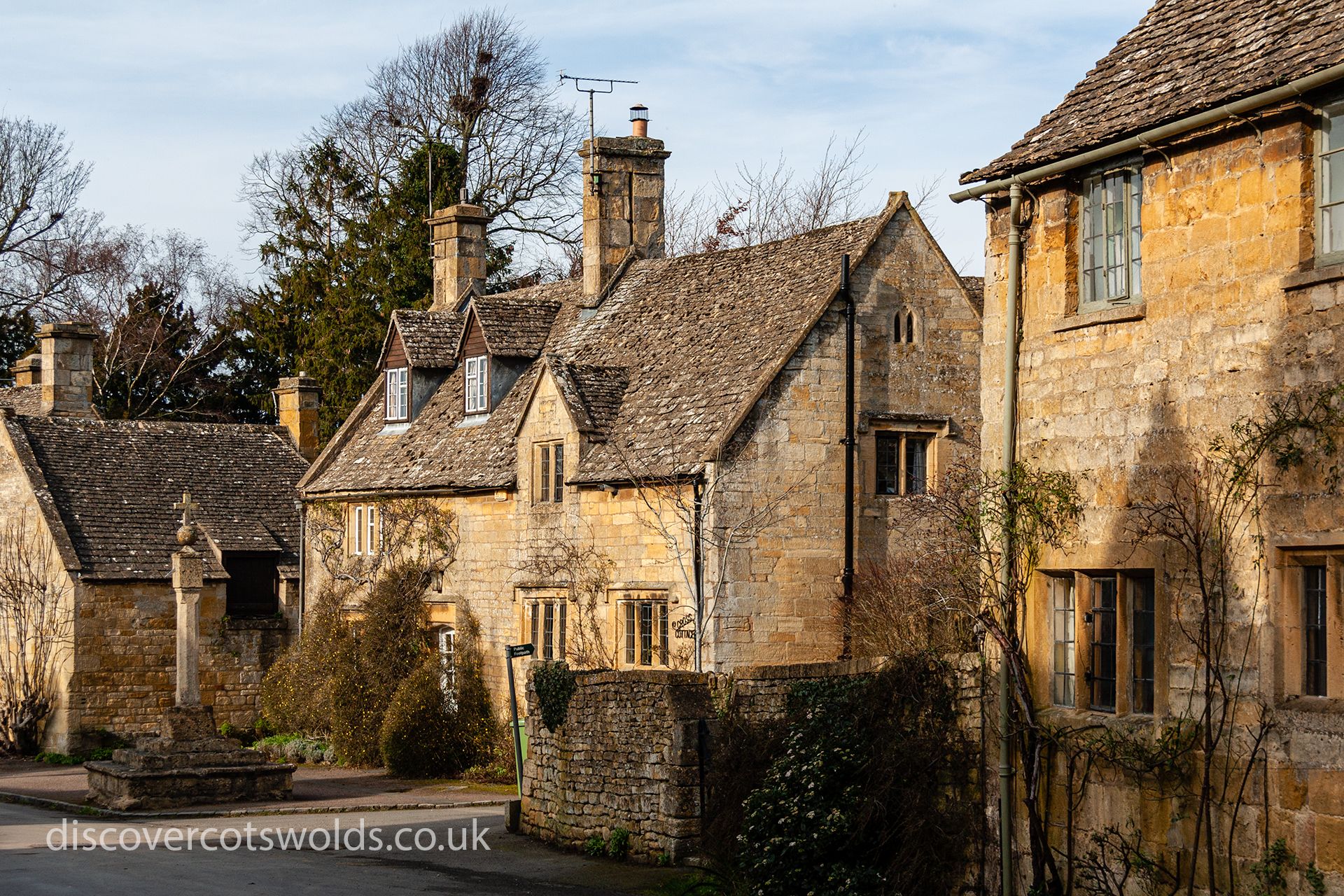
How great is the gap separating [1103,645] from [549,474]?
14.2 m

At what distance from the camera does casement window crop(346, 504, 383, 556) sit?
102ft

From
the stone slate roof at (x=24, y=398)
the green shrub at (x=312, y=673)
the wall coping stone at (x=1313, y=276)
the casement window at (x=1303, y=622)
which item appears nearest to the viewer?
the wall coping stone at (x=1313, y=276)

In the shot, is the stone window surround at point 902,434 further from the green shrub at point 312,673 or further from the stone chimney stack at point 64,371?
the stone chimney stack at point 64,371

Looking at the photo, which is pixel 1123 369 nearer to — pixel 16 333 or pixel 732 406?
pixel 732 406

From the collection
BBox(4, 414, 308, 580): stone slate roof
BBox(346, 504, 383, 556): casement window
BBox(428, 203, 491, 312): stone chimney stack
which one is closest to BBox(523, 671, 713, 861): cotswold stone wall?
BBox(346, 504, 383, 556): casement window

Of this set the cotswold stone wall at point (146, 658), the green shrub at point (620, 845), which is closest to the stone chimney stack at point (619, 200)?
the cotswold stone wall at point (146, 658)

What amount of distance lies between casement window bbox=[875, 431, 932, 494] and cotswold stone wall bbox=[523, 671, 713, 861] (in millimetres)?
6998

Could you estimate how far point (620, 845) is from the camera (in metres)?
17.6

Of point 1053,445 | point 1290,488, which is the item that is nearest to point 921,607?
point 1053,445

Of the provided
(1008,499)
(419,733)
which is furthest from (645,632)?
(1008,499)

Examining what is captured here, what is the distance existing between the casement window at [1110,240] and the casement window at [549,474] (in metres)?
13.4

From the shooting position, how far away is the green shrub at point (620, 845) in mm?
17578

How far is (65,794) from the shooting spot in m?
25.5

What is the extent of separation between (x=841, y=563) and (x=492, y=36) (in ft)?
97.6
